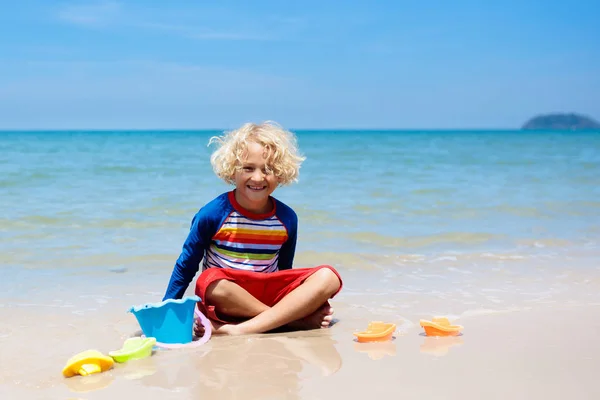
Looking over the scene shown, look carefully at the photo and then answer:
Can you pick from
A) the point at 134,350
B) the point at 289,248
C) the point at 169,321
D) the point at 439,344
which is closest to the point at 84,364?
the point at 134,350

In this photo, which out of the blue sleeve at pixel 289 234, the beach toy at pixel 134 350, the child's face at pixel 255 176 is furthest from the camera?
the blue sleeve at pixel 289 234

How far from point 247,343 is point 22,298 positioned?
5.82ft

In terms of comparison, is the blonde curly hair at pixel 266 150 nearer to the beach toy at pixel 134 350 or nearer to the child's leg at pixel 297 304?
the child's leg at pixel 297 304

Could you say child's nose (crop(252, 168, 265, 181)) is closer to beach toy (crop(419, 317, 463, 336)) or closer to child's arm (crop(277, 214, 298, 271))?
child's arm (crop(277, 214, 298, 271))

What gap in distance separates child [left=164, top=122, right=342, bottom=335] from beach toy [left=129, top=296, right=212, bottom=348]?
0.25m

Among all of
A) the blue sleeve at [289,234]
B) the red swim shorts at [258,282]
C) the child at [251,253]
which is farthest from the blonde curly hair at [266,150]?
the red swim shorts at [258,282]

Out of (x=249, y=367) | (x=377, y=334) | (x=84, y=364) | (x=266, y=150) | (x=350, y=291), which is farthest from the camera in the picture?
(x=350, y=291)

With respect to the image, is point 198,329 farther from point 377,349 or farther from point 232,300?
point 377,349

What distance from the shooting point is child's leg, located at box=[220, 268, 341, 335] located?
3462 millimetres

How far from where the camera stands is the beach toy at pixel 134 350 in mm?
2867

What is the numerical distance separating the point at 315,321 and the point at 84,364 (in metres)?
1.30

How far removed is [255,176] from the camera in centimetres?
352

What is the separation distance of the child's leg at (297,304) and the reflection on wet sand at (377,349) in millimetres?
413

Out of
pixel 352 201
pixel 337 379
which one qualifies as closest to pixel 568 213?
pixel 352 201
